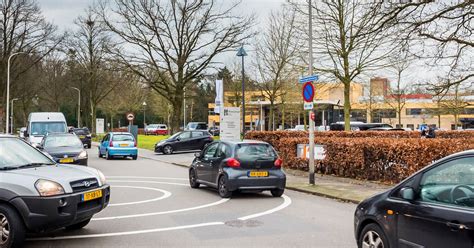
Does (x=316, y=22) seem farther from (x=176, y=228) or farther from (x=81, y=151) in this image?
(x=176, y=228)

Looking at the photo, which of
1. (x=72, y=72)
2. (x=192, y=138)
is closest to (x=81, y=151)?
(x=192, y=138)

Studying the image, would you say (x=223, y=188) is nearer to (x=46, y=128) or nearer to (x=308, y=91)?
(x=308, y=91)

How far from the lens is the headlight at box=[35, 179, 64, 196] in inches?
250

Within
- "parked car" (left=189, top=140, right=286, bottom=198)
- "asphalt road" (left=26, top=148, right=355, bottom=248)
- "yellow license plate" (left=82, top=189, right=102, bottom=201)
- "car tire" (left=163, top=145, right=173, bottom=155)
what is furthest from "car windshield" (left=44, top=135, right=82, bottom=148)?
"yellow license plate" (left=82, top=189, right=102, bottom=201)

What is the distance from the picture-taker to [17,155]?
7.32 metres

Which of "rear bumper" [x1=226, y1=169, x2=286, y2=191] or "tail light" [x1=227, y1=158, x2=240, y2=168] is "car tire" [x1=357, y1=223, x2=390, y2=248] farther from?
"tail light" [x1=227, y1=158, x2=240, y2=168]

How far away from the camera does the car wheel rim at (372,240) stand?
541 cm

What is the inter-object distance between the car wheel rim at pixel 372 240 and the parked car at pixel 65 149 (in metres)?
13.4

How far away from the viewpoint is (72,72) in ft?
192

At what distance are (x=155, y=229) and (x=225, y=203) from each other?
3.19 metres

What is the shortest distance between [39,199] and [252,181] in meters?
6.05

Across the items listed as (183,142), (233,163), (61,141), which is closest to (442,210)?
(233,163)

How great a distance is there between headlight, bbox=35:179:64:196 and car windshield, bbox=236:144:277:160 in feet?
19.0

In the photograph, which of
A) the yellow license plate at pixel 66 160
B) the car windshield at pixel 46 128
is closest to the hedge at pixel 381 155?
the yellow license plate at pixel 66 160
